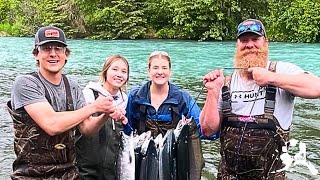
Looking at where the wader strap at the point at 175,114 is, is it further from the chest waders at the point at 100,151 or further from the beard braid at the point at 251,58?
the beard braid at the point at 251,58

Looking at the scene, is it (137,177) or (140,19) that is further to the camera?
(140,19)

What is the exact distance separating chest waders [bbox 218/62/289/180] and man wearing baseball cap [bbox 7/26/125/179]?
0.91 meters

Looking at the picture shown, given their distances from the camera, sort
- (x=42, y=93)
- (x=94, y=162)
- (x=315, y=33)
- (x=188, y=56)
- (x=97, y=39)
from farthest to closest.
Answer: (x=97, y=39)
(x=315, y=33)
(x=188, y=56)
(x=94, y=162)
(x=42, y=93)

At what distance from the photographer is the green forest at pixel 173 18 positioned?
125 feet

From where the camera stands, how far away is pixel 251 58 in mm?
4078

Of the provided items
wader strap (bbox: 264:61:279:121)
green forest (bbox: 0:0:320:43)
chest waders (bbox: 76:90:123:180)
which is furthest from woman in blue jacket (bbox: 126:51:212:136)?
green forest (bbox: 0:0:320:43)

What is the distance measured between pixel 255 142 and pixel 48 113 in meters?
1.63

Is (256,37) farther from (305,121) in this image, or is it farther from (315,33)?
(315,33)

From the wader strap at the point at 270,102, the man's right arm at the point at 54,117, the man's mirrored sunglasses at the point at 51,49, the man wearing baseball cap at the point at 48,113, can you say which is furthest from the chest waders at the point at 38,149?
the wader strap at the point at 270,102

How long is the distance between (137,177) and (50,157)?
2.80ft

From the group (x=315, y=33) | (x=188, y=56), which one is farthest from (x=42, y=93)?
(x=315, y=33)

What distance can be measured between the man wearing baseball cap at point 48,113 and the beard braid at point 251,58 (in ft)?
3.53

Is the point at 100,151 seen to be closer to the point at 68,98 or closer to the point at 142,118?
the point at 142,118

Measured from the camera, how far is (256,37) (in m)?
4.13
